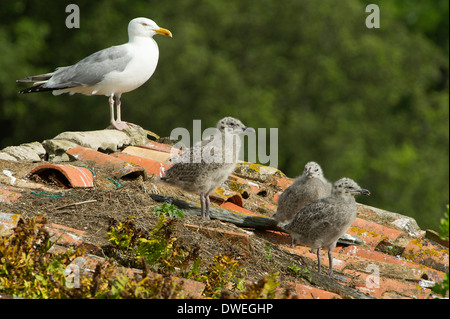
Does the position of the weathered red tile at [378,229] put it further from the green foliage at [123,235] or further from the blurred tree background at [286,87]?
the blurred tree background at [286,87]

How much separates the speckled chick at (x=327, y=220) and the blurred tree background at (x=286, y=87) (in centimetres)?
1609

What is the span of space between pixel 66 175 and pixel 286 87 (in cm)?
1898

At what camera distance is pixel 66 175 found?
5.93 metres

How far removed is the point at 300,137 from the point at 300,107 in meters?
1.69

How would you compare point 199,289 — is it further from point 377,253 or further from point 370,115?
point 370,115

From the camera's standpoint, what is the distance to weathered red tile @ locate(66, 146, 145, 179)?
6.73 metres

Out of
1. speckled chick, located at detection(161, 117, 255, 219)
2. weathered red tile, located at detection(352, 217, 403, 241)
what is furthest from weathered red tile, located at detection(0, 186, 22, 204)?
weathered red tile, located at detection(352, 217, 403, 241)

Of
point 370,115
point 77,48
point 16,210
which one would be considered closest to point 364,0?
point 370,115

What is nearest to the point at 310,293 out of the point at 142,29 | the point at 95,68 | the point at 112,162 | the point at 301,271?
the point at 301,271

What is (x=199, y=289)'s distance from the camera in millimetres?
4020

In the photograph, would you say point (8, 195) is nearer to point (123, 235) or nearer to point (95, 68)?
point (123, 235)

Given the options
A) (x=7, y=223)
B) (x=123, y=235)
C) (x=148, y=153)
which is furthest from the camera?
(x=148, y=153)

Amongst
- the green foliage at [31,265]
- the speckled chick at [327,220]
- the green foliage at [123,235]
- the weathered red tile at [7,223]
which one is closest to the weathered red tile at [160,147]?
the speckled chick at [327,220]

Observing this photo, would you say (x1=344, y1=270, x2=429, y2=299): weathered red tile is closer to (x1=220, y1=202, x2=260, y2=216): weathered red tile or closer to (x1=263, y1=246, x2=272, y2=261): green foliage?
(x1=263, y1=246, x2=272, y2=261): green foliage
